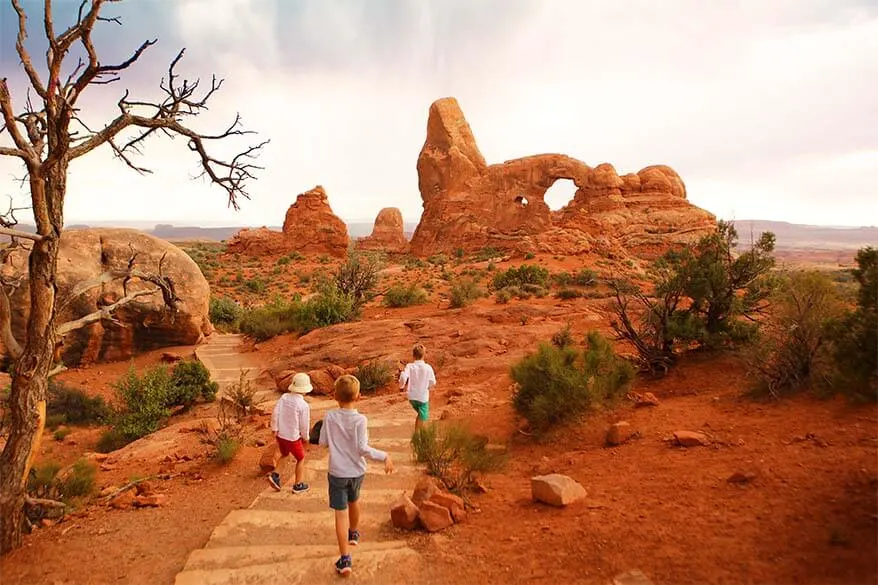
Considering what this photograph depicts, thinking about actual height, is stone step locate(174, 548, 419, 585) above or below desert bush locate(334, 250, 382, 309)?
below

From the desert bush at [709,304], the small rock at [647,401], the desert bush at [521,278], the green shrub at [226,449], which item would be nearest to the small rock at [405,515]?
the green shrub at [226,449]

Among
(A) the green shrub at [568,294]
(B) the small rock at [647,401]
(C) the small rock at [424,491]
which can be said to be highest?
(A) the green shrub at [568,294]

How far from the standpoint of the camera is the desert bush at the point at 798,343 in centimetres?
602

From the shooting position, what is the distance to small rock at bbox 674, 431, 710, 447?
5277 millimetres

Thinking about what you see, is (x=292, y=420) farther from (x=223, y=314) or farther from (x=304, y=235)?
(x=304, y=235)

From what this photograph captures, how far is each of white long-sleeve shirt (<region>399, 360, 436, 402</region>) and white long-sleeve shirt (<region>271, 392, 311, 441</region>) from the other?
1676mm

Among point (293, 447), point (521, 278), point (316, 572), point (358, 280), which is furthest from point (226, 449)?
point (521, 278)

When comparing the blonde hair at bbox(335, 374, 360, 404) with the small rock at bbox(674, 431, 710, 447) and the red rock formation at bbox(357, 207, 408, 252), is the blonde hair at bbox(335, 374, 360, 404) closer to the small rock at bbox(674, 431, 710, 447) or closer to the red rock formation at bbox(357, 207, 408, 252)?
the small rock at bbox(674, 431, 710, 447)

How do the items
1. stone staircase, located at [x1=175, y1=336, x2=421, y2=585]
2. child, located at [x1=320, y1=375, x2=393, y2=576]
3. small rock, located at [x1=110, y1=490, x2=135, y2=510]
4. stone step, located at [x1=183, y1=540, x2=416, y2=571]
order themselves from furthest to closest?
small rock, located at [x1=110, y1=490, x2=135, y2=510], stone step, located at [x1=183, y1=540, x2=416, y2=571], child, located at [x1=320, y1=375, x2=393, y2=576], stone staircase, located at [x1=175, y1=336, x2=421, y2=585]

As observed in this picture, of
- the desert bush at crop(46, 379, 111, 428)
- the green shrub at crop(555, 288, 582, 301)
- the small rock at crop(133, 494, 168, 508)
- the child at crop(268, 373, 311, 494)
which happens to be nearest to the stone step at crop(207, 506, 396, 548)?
the child at crop(268, 373, 311, 494)

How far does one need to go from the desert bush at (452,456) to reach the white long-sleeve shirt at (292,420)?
1276mm

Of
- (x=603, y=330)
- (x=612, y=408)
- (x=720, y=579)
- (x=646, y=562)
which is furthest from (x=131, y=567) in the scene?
(x=603, y=330)

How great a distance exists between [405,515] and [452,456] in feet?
3.81

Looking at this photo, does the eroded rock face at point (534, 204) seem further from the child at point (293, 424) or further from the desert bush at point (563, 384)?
the child at point (293, 424)
